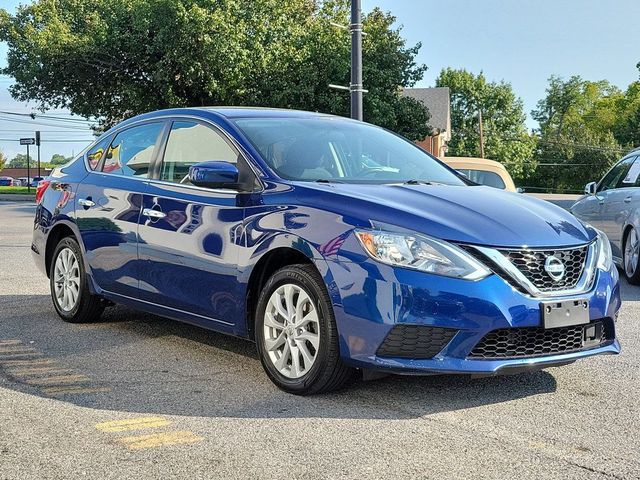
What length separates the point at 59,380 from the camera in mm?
5156

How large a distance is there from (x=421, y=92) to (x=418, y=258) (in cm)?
6593

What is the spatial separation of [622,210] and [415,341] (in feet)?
22.2

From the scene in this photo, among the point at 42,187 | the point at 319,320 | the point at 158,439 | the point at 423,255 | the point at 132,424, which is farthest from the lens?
the point at 42,187

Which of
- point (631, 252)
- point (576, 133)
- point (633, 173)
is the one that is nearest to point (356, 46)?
point (633, 173)

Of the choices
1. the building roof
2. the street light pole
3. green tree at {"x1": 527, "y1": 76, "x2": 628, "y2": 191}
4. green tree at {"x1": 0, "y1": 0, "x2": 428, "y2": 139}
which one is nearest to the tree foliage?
green tree at {"x1": 527, "y1": 76, "x2": 628, "y2": 191}

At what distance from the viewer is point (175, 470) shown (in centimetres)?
360

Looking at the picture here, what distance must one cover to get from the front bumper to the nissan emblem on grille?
12 cm

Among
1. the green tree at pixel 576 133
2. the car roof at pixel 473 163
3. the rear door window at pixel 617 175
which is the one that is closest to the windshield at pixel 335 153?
the rear door window at pixel 617 175

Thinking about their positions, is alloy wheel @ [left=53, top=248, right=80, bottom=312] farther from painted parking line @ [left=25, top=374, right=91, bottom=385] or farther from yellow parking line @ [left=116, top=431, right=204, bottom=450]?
yellow parking line @ [left=116, top=431, right=204, bottom=450]

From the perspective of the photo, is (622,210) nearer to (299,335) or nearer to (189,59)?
(299,335)

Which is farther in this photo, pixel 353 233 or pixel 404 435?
pixel 353 233

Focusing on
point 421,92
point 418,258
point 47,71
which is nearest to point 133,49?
point 47,71

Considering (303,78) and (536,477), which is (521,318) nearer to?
(536,477)

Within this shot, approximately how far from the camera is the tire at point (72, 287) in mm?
6816
